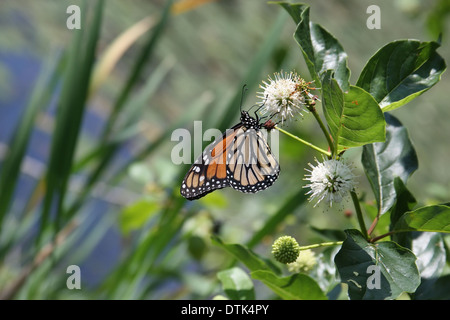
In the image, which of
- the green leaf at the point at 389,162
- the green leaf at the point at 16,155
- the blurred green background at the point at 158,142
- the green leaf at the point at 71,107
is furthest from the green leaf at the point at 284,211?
the green leaf at the point at 16,155

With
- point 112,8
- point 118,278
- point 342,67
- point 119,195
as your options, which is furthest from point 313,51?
point 112,8

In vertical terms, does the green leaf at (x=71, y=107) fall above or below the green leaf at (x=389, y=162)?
above

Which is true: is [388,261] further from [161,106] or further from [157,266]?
[161,106]

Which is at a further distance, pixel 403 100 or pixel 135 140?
pixel 135 140

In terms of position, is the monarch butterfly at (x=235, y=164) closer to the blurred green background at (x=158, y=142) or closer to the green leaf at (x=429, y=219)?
the blurred green background at (x=158, y=142)

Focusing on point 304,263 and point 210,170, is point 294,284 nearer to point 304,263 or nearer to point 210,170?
point 304,263

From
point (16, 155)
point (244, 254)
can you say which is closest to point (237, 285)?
point (244, 254)
